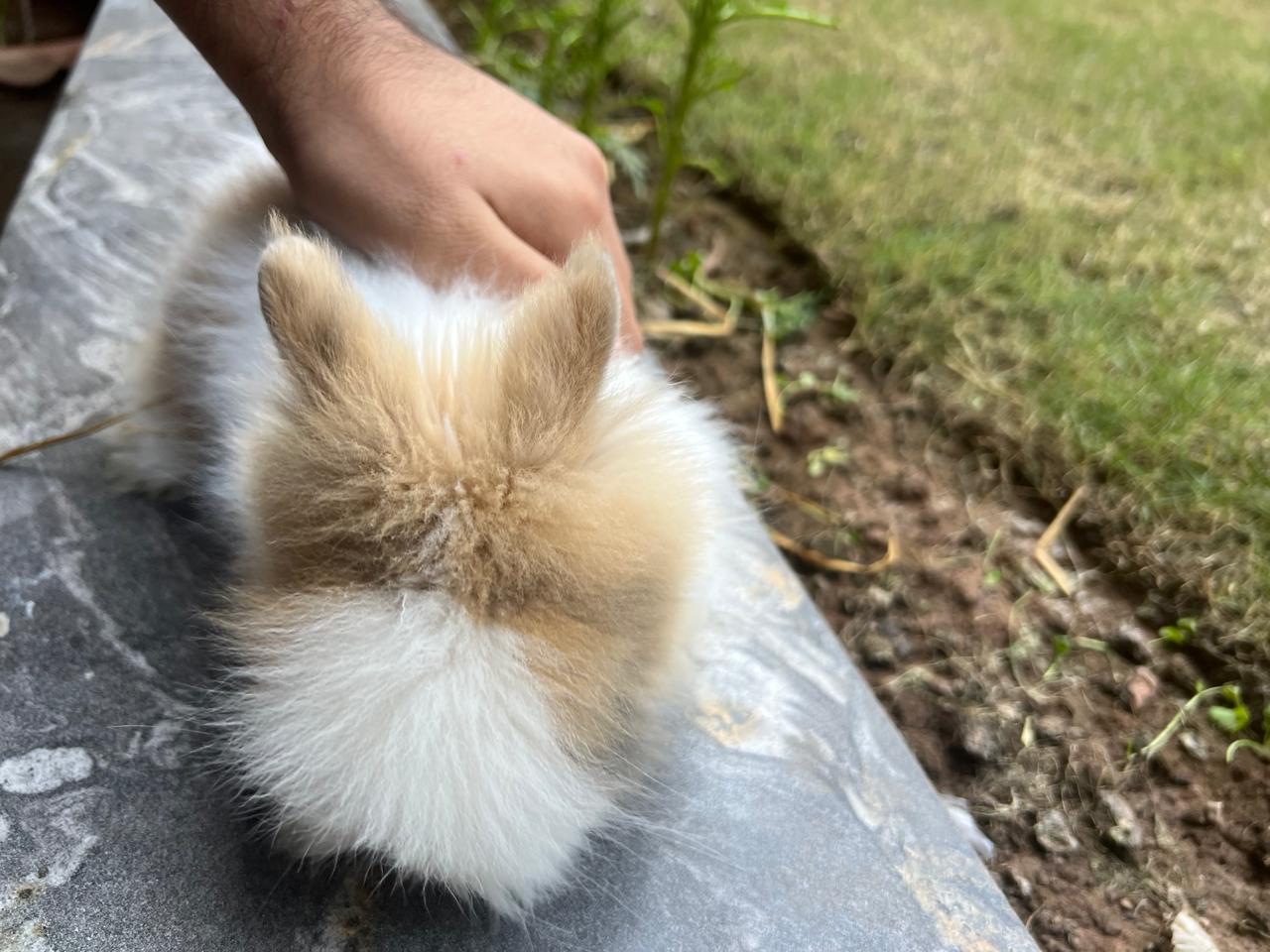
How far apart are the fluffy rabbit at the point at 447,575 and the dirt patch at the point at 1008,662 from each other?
64 centimetres

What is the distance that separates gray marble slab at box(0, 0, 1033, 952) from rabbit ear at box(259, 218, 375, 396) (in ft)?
1.61

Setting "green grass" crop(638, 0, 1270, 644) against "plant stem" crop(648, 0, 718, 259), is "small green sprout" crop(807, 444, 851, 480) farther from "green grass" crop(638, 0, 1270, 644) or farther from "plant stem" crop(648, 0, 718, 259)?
"plant stem" crop(648, 0, 718, 259)

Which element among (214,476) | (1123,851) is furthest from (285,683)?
(1123,851)

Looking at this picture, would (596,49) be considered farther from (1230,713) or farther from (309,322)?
(1230,713)

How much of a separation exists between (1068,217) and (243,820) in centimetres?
209

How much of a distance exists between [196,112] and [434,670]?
2.07 meters

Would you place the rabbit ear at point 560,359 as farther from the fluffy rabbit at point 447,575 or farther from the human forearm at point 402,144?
the human forearm at point 402,144

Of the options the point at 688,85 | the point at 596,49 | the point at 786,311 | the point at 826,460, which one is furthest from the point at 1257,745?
the point at 596,49

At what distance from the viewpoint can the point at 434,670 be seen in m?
0.78

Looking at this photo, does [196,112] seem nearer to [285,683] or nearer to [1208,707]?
[285,683]

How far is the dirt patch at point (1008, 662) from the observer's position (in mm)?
1188

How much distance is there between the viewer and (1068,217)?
2150 millimetres

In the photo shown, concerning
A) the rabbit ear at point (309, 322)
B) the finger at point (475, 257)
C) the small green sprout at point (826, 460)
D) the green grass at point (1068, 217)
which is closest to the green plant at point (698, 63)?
the green grass at point (1068, 217)

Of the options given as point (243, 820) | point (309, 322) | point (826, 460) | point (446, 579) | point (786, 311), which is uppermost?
point (309, 322)
